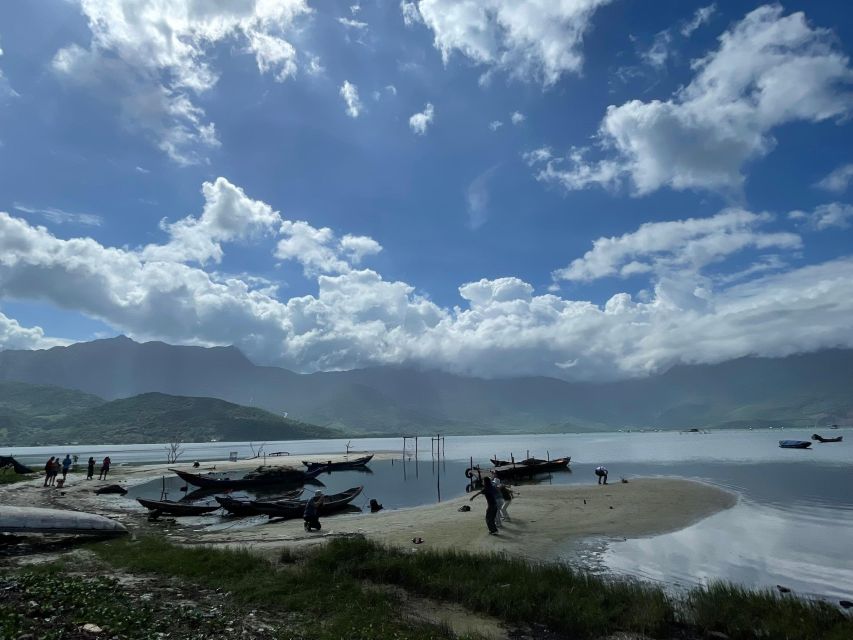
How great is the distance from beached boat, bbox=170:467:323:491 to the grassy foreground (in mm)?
41791

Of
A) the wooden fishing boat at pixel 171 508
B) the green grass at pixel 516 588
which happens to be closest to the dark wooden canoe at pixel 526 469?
the wooden fishing boat at pixel 171 508

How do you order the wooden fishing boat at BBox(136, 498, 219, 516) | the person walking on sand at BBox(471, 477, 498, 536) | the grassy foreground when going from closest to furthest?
the grassy foreground < the person walking on sand at BBox(471, 477, 498, 536) < the wooden fishing boat at BBox(136, 498, 219, 516)

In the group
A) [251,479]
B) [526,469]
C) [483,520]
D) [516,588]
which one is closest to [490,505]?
[483,520]

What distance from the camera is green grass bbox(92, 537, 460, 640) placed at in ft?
38.4

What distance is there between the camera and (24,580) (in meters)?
13.8

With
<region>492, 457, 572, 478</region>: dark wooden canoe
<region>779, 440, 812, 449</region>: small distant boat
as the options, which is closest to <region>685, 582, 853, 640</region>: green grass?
<region>492, 457, 572, 478</region>: dark wooden canoe

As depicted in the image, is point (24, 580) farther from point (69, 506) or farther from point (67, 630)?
point (69, 506)

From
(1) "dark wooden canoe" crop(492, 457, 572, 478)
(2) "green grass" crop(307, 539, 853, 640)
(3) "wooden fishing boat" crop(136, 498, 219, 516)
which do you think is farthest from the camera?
(1) "dark wooden canoe" crop(492, 457, 572, 478)

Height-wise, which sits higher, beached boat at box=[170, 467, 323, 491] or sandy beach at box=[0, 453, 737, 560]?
beached boat at box=[170, 467, 323, 491]

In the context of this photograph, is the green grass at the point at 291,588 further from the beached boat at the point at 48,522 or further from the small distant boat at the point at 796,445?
the small distant boat at the point at 796,445

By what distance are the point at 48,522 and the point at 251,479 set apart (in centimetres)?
4064

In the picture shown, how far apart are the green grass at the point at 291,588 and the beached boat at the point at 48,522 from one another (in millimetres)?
2982

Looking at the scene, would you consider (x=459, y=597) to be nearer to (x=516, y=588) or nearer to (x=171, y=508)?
(x=516, y=588)

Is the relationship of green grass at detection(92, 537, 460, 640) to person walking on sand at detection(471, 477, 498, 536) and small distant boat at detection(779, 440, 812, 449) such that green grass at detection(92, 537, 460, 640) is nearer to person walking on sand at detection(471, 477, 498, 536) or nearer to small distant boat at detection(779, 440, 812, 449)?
person walking on sand at detection(471, 477, 498, 536)
